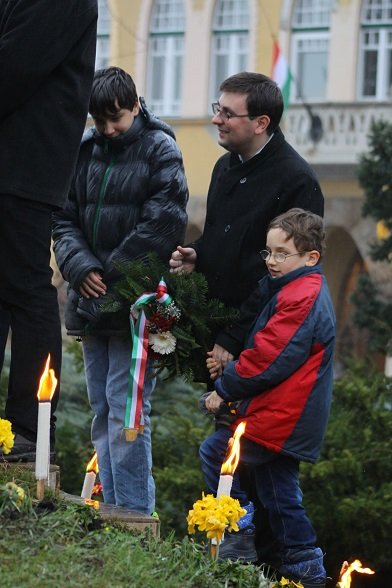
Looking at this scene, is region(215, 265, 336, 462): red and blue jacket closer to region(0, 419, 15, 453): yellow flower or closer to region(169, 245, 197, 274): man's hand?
region(169, 245, 197, 274): man's hand

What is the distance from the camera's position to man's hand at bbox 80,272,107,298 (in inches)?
286

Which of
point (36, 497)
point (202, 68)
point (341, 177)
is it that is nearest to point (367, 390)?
point (36, 497)

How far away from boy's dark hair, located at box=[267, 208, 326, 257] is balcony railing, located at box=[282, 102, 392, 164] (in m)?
21.4

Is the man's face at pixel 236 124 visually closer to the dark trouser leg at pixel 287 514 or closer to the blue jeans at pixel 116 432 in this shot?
the blue jeans at pixel 116 432

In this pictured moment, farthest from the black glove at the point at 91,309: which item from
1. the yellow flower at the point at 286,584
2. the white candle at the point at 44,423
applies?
the yellow flower at the point at 286,584

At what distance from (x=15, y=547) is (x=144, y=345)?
1799 mm

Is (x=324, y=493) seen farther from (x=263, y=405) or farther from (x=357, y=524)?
(x=263, y=405)

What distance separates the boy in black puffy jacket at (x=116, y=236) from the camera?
7234 millimetres

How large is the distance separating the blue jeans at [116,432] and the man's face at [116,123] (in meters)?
0.86

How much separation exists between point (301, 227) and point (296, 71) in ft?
76.8

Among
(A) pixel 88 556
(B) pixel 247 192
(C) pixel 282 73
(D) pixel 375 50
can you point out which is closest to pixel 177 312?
(B) pixel 247 192

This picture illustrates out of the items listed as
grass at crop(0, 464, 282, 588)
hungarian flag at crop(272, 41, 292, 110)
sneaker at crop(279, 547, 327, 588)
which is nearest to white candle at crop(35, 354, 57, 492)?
grass at crop(0, 464, 282, 588)

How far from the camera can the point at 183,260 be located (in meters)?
7.21

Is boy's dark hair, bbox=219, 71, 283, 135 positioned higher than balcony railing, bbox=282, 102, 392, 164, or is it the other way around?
boy's dark hair, bbox=219, 71, 283, 135
